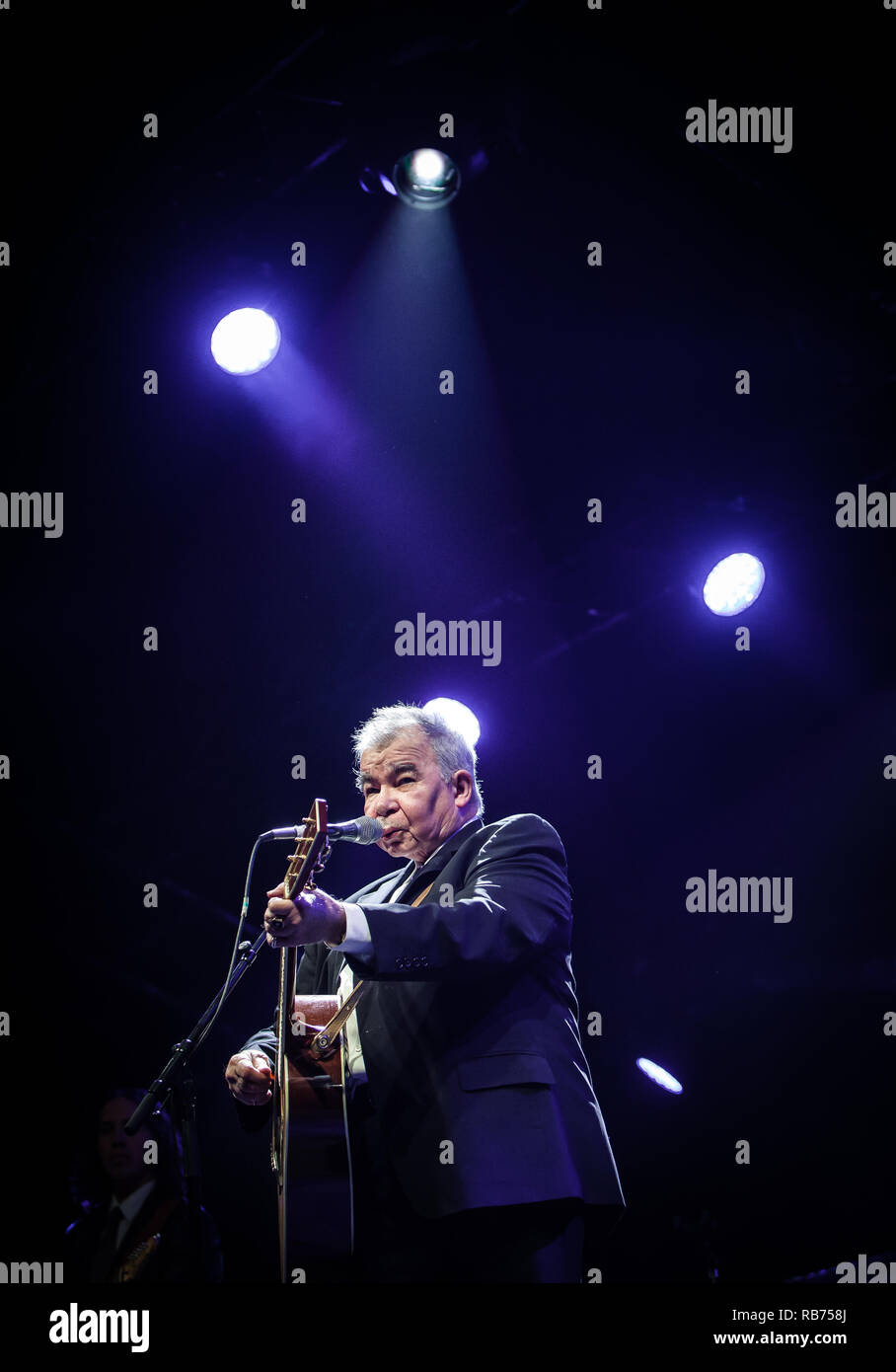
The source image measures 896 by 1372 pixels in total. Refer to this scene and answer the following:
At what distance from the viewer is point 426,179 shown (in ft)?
14.6

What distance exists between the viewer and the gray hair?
3666 mm

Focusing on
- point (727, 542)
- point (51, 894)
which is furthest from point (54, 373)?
point (727, 542)

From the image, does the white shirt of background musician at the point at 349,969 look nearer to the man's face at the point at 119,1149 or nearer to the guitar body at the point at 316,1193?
the guitar body at the point at 316,1193

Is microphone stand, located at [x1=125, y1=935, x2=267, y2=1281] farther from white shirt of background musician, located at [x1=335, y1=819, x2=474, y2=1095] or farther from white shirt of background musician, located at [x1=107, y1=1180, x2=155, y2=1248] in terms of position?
white shirt of background musician, located at [x1=107, y1=1180, x2=155, y2=1248]

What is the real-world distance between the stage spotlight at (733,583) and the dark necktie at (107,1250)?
331 centimetres

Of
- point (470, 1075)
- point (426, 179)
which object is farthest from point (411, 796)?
point (426, 179)

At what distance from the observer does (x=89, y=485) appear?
464 centimetres

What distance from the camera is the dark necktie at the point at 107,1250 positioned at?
152 inches

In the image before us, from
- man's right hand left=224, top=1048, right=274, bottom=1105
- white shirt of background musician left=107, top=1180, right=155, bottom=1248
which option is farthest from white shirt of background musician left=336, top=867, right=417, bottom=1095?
white shirt of background musician left=107, top=1180, right=155, bottom=1248

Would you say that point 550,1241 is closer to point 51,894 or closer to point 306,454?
point 51,894

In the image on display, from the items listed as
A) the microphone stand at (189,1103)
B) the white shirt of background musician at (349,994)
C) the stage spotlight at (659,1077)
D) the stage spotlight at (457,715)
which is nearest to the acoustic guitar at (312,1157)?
the white shirt of background musician at (349,994)

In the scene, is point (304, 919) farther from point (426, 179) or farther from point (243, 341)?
point (426, 179)

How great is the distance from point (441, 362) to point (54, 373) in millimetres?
1566
